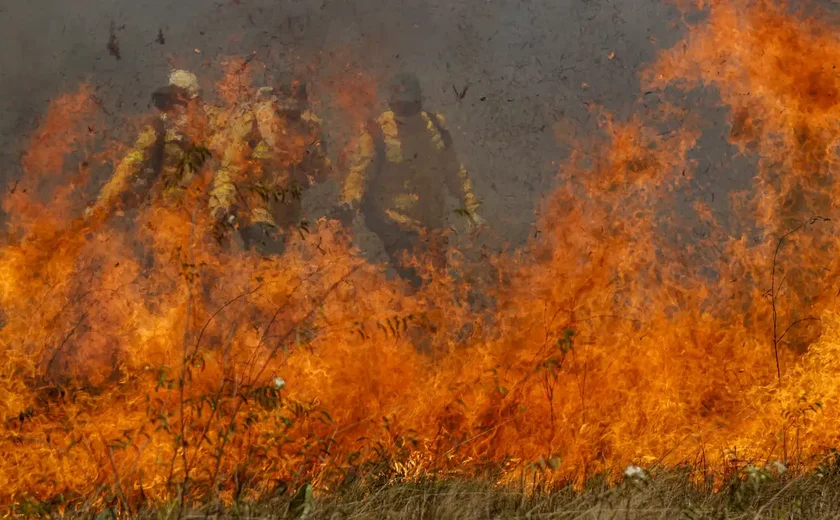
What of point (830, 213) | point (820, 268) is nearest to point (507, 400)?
point (820, 268)

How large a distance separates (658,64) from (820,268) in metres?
1.93

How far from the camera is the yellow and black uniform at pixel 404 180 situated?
629 centimetres

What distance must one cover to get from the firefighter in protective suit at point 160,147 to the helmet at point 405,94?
1392mm

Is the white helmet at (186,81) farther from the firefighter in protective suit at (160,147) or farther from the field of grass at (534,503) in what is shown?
the field of grass at (534,503)

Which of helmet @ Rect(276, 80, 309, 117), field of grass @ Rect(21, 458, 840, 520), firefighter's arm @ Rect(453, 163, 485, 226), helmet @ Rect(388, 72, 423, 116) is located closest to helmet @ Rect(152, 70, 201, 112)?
helmet @ Rect(276, 80, 309, 117)

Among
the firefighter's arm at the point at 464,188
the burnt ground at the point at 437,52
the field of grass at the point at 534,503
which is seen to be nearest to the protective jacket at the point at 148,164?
the burnt ground at the point at 437,52

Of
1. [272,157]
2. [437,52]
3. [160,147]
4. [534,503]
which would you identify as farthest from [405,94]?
[534,503]

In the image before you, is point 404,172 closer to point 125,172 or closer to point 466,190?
point 466,190

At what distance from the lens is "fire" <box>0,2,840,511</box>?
4664mm

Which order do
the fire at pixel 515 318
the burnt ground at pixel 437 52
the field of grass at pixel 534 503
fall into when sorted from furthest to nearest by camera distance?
the burnt ground at pixel 437 52
the fire at pixel 515 318
the field of grass at pixel 534 503

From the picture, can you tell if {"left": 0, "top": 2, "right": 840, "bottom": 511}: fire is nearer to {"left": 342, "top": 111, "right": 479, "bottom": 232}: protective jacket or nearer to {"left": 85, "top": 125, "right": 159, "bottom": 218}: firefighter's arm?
{"left": 85, "top": 125, "right": 159, "bottom": 218}: firefighter's arm

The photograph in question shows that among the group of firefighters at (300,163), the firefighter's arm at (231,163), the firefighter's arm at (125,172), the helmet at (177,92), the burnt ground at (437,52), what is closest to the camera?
the firefighter's arm at (231,163)

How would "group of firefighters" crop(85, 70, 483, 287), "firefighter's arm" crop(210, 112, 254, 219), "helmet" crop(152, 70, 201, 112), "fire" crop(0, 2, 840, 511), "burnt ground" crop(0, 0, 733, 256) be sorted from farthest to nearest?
"burnt ground" crop(0, 0, 733, 256)
"helmet" crop(152, 70, 201, 112)
"group of firefighters" crop(85, 70, 483, 287)
"firefighter's arm" crop(210, 112, 254, 219)
"fire" crop(0, 2, 840, 511)

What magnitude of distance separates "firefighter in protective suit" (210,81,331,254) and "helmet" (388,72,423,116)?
693 millimetres
